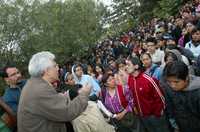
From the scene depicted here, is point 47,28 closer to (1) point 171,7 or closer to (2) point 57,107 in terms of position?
(1) point 171,7

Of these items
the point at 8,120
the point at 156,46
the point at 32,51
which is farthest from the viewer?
the point at 32,51

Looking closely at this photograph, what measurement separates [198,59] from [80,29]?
27.0 meters

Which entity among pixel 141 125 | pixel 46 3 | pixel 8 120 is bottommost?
pixel 141 125

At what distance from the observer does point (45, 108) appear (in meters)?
4.64

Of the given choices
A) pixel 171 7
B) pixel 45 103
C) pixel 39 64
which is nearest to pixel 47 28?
pixel 171 7

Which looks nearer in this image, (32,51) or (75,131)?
(75,131)

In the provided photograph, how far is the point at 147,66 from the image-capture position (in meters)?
8.09

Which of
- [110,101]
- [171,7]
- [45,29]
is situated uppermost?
[171,7]

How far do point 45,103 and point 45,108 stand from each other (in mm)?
49

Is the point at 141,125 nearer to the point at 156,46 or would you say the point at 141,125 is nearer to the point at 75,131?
the point at 75,131

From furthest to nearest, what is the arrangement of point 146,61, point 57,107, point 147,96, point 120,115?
point 146,61
point 120,115
point 147,96
point 57,107

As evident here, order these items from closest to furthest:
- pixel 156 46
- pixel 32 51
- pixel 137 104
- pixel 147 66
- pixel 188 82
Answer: pixel 188 82, pixel 137 104, pixel 147 66, pixel 156 46, pixel 32 51

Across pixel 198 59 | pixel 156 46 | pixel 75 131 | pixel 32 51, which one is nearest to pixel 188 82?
pixel 75 131

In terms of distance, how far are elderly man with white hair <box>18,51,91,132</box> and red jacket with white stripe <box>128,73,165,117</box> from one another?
128 centimetres
